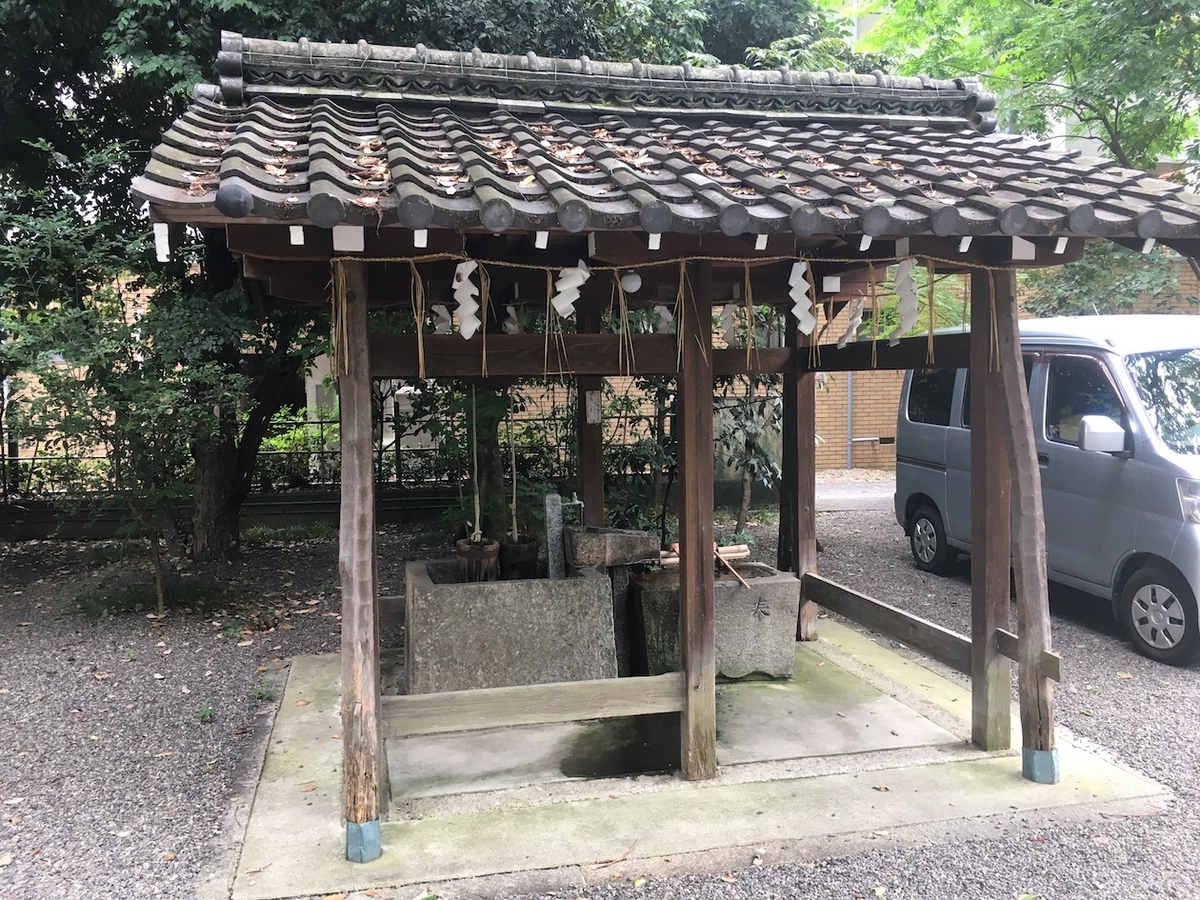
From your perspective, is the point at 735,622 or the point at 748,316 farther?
the point at 735,622

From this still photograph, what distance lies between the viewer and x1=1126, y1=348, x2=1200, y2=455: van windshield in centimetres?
585

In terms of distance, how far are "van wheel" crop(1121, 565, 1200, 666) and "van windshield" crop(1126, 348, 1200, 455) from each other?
3.01ft

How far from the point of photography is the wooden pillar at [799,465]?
20.3ft

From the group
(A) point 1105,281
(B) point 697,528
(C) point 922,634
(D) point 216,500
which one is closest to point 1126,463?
(C) point 922,634

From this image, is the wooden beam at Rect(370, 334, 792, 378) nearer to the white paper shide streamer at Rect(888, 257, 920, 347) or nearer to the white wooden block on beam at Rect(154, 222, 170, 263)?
the white wooden block on beam at Rect(154, 222, 170, 263)

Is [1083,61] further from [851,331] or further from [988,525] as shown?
[988,525]

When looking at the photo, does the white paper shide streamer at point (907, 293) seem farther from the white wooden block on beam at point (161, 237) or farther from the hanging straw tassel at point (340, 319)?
the white wooden block on beam at point (161, 237)

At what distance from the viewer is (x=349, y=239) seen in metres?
3.12

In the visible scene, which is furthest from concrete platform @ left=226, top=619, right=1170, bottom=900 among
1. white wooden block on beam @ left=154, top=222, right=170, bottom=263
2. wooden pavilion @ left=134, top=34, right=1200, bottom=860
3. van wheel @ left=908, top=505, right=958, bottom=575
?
van wheel @ left=908, top=505, right=958, bottom=575

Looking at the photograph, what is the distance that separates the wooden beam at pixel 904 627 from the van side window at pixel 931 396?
3268mm

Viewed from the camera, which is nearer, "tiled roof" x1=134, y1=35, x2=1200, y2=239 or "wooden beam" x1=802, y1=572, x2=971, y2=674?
"tiled roof" x1=134, y1=35, x2=1200, y2=239

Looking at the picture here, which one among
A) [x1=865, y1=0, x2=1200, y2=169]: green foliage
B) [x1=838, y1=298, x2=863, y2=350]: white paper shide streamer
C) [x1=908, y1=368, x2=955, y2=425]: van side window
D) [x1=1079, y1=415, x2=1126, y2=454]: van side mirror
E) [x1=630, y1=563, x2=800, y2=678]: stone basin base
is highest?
[x1=865, y1=0, x2=1200, y2=169]: green foliage

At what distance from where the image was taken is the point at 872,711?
5008 millimetres

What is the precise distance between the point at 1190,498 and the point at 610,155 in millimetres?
4565
